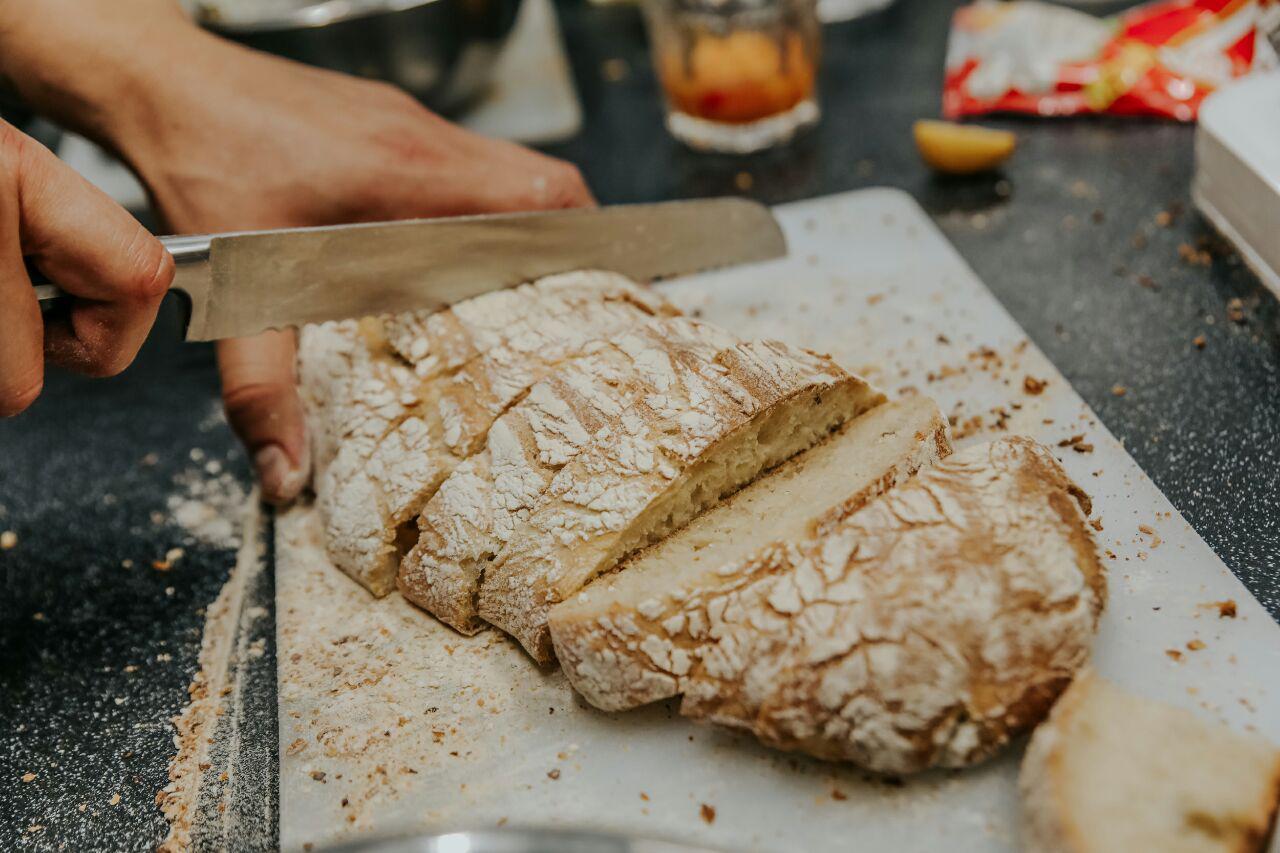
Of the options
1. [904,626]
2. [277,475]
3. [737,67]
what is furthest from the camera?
[737,67]

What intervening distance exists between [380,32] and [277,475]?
133 centimetres

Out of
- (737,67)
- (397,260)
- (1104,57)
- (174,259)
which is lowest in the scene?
(1104,57)

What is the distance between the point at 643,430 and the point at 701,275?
933 millimetres

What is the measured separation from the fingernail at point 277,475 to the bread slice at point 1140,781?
146 centimetres

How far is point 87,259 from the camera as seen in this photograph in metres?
1.56

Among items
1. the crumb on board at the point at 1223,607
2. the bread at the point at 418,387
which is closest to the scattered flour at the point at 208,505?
the bread at the point at 418,387

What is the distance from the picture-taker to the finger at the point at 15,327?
58.3 inches

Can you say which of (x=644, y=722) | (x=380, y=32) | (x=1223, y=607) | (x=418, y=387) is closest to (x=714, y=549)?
(x=644, y=722)

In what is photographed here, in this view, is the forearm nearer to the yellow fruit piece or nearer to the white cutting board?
the white cutting board

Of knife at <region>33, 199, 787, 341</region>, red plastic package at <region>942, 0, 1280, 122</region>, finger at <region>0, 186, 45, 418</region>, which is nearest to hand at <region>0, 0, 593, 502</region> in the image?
knife at <region>33, 199, 787, 341</region>

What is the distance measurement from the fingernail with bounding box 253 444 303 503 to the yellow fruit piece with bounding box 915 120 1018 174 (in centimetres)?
186

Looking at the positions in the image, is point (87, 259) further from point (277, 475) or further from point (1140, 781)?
point (1140, 781)

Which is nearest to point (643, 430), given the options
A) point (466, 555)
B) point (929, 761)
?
point (466, 555)

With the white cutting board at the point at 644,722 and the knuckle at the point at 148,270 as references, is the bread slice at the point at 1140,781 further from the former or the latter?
the knuckle at the point at 148,270
